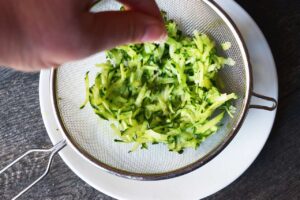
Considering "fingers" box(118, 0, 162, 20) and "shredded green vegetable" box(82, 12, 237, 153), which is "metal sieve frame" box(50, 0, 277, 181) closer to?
"shredded green vegetable" box(82, 12, 237, 153)

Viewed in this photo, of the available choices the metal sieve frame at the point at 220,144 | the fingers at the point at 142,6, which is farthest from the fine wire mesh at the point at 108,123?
the fingers at the point at 142,6

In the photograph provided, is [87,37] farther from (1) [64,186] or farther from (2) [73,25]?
(1) [64,186]

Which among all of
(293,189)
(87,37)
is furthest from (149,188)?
(87,37)

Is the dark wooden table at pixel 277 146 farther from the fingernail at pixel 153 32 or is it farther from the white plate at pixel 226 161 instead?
the fingernail at pixel 153 32

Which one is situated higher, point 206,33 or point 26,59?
point 26,59

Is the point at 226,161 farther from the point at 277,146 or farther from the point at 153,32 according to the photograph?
the point at 153,32

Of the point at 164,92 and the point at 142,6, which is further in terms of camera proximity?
the point at 164,92

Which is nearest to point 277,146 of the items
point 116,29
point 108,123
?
point 108,123
